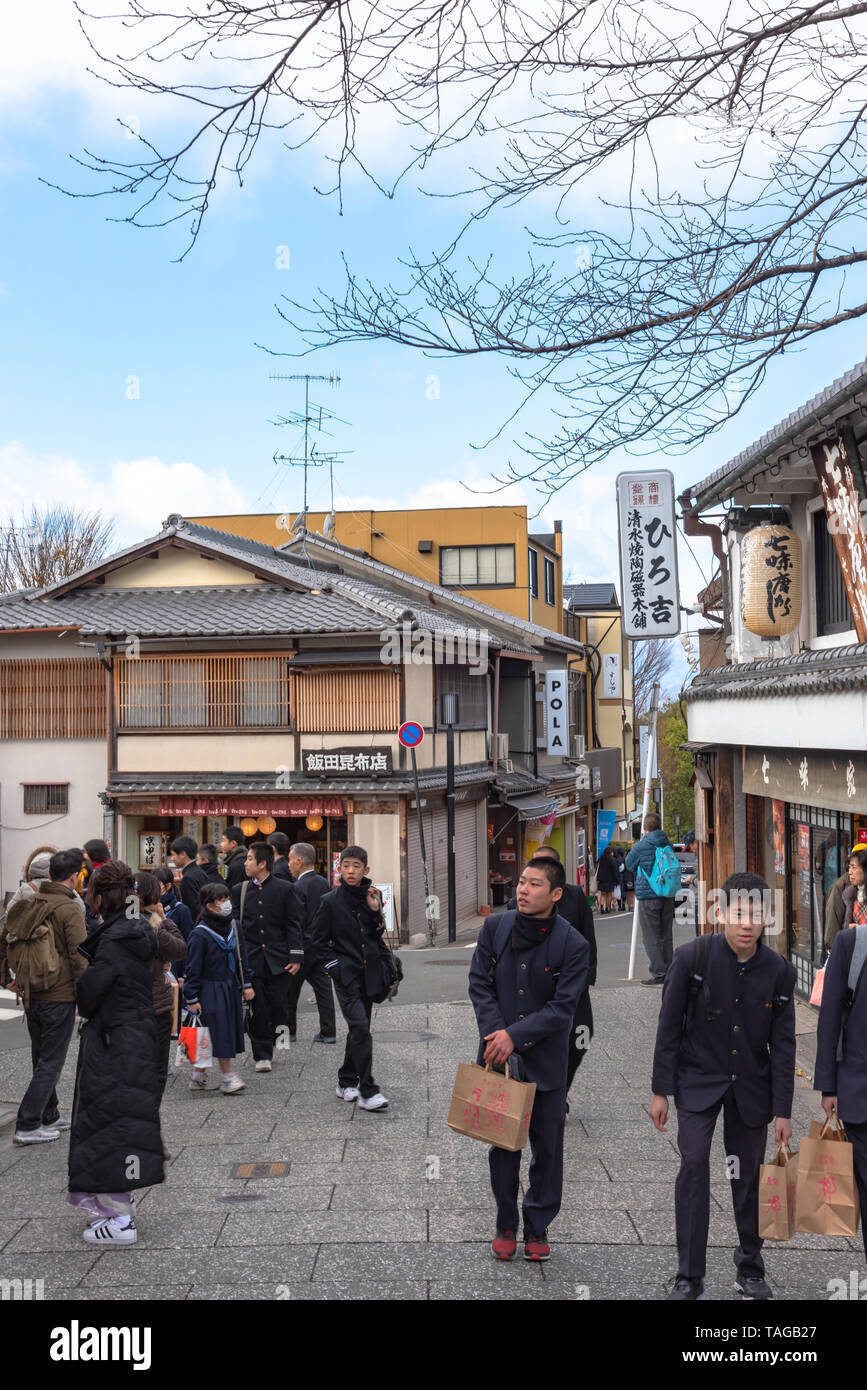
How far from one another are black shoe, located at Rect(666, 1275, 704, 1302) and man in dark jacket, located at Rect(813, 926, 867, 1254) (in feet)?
2.58

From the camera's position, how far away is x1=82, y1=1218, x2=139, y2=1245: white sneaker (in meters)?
6.13

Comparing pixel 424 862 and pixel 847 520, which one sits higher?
pixel 847 520

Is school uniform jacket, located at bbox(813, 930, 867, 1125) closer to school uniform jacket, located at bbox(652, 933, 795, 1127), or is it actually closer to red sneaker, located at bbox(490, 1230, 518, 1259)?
school uniform jacket, located at bbox(652, 933, 795, 1127)

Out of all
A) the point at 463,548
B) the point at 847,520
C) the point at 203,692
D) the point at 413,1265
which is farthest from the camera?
the point at 463,548

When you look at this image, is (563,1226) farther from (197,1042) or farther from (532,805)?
(532,805)

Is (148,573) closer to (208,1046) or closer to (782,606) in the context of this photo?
(782,606)

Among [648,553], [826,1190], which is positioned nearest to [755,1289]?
[826,1190]

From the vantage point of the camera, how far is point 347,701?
23.8m

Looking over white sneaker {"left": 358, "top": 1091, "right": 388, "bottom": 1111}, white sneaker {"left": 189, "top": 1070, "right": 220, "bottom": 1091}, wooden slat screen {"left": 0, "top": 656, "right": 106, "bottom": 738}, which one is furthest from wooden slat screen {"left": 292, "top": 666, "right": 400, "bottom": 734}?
white sneaker {"left": 358, "top": 1091, "right": 388, "bottom": 1111}

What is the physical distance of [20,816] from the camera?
25.8 meters

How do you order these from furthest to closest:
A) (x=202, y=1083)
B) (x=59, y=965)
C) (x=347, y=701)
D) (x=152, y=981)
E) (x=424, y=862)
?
(x=347, y=701) < (x=424, y=862) < (x=202, y=1083) < (x=59, y=965) < (x=152, y=981)

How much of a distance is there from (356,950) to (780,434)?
6803 mm

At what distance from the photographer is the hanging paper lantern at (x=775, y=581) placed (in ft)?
44.0

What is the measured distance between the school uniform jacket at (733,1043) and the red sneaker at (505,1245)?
111 cm
